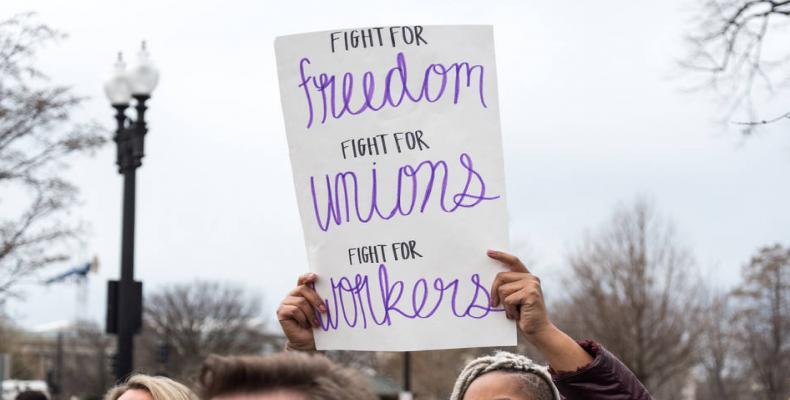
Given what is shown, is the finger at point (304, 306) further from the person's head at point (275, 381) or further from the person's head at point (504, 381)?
the person's head at point (275, 381)

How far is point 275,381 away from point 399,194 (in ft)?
5.82

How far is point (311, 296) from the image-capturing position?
344 cm

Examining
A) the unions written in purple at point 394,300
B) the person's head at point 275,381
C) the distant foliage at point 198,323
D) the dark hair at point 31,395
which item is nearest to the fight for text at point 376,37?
the unions written in purple at point 394,300

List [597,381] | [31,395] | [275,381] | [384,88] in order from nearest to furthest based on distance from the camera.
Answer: [275,381]
[597,381]
[384,88]
[31,395]

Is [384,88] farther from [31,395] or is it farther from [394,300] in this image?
[31,395]

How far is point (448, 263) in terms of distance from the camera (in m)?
3.37

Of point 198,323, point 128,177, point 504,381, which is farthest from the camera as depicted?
point 198,323

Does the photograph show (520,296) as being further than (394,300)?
No

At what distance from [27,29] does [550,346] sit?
10838mm

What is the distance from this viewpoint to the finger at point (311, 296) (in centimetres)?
344

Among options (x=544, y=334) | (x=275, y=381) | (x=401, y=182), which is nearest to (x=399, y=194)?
(x=401, y=182)

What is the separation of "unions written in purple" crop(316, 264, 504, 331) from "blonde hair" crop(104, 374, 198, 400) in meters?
0.99

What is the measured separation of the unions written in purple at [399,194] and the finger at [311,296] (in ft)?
0.66

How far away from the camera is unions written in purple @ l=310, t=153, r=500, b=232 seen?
337 centimetres
